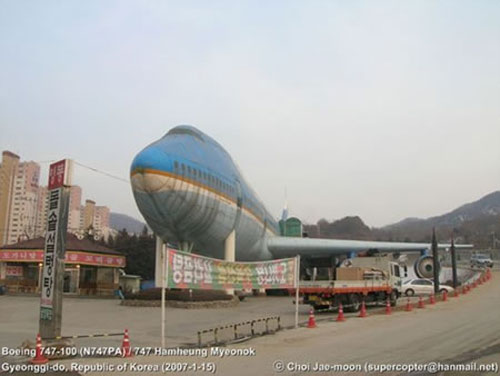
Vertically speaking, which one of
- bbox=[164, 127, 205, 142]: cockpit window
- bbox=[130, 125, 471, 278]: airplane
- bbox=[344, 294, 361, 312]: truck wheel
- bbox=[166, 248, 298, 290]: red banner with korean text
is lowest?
bbox=[344, 294, 361, 312]: truck wheel

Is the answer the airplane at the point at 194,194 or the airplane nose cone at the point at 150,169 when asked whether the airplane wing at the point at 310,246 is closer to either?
the airplane at the point at 194,194

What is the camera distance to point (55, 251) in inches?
484

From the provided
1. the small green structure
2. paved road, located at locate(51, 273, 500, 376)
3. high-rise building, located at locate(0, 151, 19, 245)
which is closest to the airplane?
paved road, located at locate(51, 273, 500, 376)

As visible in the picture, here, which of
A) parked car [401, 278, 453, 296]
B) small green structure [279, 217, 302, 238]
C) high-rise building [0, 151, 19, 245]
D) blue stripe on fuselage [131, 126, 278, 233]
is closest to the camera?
blue stripe on fuselage [131, 126, 278, 233]

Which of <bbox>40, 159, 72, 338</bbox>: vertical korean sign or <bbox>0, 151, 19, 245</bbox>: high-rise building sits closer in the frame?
<bbox>40, 159, 72, 338</bbox>: vertical korean sign

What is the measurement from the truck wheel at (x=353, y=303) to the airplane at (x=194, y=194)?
250 inches

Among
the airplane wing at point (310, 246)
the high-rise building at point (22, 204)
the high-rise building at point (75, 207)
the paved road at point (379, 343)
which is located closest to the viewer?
the paved road at point (379, 343)

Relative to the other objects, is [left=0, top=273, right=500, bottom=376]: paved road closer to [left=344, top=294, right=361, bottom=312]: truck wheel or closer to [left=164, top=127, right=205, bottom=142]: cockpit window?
[left=344, top=294, right=361, bottom=312]: truck wheel

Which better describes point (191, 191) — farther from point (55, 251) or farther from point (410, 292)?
point (410, 292)

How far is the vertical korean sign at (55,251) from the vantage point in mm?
12008

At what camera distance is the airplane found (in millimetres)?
24828

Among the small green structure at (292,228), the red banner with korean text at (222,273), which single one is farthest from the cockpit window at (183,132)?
the small green structure at (292,228)

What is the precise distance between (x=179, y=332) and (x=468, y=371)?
9692 mm

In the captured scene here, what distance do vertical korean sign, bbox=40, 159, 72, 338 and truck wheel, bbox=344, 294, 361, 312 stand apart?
14620 millimetres
